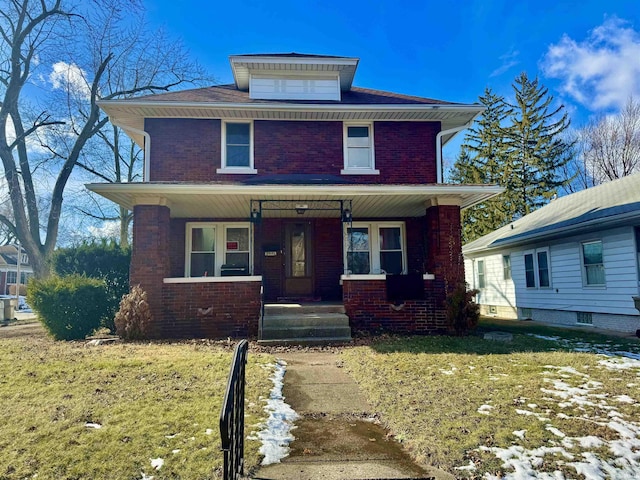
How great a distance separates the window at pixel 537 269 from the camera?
46.6 feet

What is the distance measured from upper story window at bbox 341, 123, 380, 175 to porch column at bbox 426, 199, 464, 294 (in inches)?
105

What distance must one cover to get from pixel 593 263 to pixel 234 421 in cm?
1227

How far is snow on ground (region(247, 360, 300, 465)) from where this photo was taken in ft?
11.8

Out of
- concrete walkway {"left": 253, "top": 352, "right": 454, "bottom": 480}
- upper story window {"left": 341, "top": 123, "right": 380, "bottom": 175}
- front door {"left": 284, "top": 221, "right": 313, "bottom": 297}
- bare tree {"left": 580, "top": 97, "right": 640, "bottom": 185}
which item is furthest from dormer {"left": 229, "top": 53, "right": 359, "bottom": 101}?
bare tree {"left": 580, "top": 97, "right": 640, "bottom": 185}

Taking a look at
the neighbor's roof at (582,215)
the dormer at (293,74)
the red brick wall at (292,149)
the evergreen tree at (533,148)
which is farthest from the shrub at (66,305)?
the evergreen tree at (533,148)

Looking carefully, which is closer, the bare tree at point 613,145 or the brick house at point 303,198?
the brick house at point 303,198

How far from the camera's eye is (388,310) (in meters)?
9.84

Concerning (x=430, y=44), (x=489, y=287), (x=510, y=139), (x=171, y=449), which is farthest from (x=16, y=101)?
(x=510, y=139)

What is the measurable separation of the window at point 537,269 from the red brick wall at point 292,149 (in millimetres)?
5607

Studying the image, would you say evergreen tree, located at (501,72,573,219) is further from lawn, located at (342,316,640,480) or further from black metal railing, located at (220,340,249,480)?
black metal railing, located at (220,340,249,480)

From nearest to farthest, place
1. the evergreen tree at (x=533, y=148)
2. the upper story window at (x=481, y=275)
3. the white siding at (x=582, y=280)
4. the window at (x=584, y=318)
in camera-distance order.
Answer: the white siding at (x=582, y=280)
the window at (x=584, y=318)
the upper story window at (x=481, y=275)
the evergreen tree at (x=533, y=148)

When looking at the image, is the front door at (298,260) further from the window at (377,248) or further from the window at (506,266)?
the window at (506,266)

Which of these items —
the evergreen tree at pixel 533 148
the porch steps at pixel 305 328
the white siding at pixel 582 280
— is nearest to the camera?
the porch steps at pixel 305 328

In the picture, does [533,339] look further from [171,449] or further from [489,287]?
[489,287]
